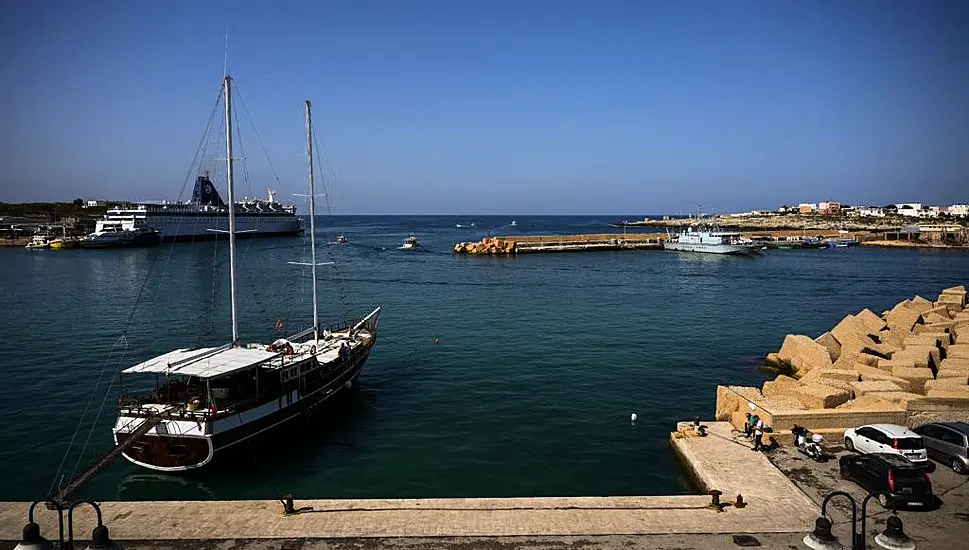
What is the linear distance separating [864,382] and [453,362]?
66.2ft

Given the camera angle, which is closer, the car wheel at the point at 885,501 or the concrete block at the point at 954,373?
the car wheel at the point at 885,501

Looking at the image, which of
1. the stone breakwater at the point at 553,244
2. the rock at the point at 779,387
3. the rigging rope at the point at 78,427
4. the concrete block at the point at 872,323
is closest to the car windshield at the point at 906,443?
the rock at the point at 779,387

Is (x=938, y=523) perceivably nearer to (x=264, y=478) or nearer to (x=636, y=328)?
(x=264, y=478)

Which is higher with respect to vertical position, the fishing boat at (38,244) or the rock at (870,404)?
the fishing boat at (38,244)

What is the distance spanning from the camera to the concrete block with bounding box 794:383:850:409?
73.9 ft

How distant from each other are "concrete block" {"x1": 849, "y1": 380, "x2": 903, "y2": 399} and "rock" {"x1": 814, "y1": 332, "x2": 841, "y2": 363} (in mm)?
10216

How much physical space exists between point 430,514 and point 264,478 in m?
8.88

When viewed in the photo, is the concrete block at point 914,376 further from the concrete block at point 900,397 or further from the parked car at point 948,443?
the parked car at point 948,443

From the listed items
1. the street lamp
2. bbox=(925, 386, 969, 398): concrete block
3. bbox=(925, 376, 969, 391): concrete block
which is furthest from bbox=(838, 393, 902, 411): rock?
the street lamp

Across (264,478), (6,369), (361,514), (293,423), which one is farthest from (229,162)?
(6,369)

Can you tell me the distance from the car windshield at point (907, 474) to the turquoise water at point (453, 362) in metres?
6.19

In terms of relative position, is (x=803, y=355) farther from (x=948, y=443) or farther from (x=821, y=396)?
(x=948, y=443)

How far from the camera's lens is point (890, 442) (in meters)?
18.2

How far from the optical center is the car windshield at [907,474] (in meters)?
15.9
